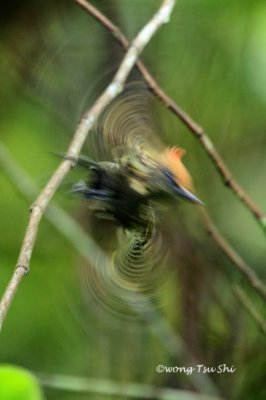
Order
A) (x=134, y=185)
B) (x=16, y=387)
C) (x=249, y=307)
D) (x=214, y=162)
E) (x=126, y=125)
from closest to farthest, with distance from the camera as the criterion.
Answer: (x=16, y=387)
(x=134, y=185)
(x=126, y=125)
(x=214, y=162)
(x=249, y=307)

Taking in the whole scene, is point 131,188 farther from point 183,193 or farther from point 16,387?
point 16,387

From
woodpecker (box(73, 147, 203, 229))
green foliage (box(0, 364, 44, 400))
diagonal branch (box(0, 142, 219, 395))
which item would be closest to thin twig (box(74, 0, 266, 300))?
diagonal branch (box(0, 142, 219, 395))

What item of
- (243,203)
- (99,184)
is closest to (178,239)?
(243,203)

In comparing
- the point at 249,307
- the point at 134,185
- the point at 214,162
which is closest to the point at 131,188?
the point at 134,185

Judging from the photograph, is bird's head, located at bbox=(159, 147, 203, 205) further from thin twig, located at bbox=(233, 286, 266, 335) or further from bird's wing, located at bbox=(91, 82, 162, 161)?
thin twig, located at bbox=(233, 286, 266, 335)

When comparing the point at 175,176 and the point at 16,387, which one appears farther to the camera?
the point at 175,176

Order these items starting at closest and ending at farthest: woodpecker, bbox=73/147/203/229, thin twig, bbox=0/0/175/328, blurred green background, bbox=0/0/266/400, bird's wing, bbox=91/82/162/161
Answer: thin twig, bbox=0/0/175/328 → woodpecker, bbox=73/147/203/229 → bird's wing, bbox=91/82/162/161 → blurred green background, bbox=0/0/266/400

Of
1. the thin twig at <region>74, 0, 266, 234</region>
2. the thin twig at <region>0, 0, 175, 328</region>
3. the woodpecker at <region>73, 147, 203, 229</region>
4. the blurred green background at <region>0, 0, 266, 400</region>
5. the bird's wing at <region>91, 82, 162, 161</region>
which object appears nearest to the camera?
the thin twig at <region>0, 0, 175, 328</region>
